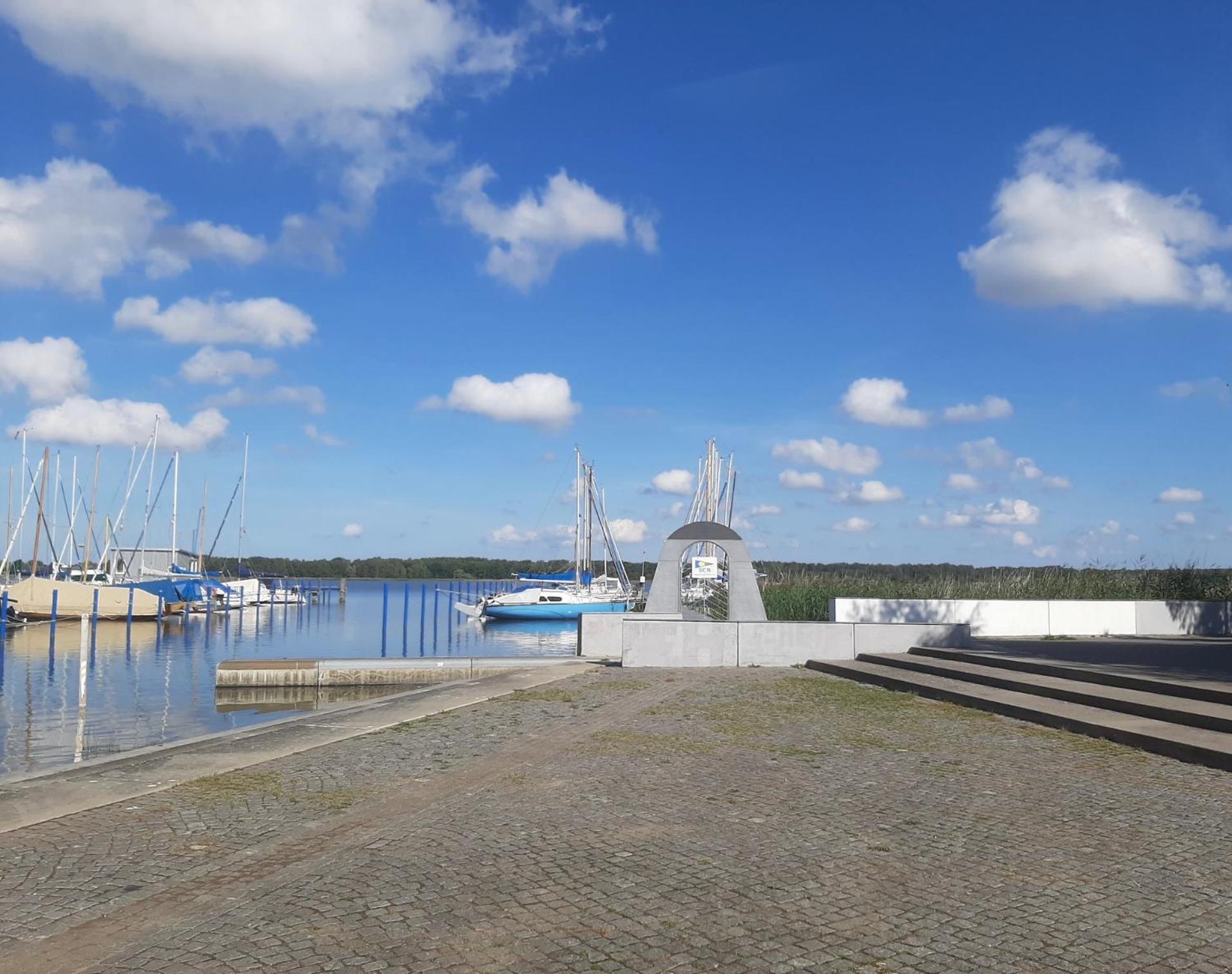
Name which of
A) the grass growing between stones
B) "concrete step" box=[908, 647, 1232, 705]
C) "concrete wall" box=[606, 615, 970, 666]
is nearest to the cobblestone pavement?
the grass growing between stones

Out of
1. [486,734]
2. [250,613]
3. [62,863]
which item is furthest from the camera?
[250,613]

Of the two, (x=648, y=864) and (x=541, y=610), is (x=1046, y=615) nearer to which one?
(x=648, y=864)

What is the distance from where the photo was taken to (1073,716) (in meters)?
11.3

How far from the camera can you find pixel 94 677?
26.6 m

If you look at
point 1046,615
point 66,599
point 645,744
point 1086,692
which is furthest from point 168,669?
point 1086,692

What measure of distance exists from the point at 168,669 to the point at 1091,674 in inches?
1019

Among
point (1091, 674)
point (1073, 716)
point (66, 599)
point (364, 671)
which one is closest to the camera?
point (1073, 716)

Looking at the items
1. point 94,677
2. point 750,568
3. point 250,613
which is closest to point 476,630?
point 250,613

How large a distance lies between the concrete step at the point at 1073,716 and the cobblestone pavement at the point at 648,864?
41 cm

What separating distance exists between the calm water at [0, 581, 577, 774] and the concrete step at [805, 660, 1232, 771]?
993 cm

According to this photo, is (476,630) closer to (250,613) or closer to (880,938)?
(250,613)

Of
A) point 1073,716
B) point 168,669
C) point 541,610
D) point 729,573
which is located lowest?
point 168,669

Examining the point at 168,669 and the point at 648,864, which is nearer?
the point at 648,864

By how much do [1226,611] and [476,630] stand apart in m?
41.2
